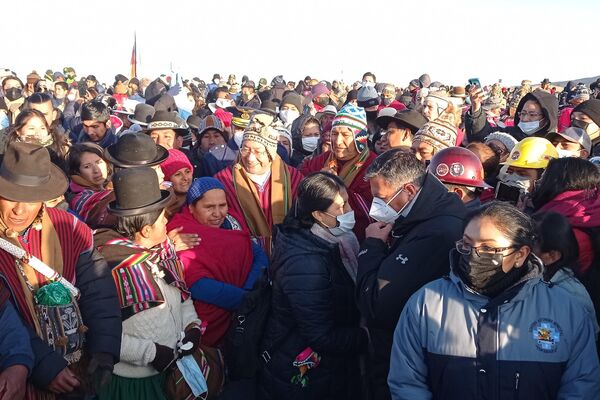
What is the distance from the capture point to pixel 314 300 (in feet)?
10.1

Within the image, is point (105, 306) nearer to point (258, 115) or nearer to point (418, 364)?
point (418, 364)

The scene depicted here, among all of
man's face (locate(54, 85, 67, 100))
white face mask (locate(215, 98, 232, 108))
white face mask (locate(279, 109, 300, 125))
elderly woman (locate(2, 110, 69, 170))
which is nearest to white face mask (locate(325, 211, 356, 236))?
elderly woman (locate(2, 110, 69, 170))

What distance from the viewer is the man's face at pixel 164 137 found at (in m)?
6.21

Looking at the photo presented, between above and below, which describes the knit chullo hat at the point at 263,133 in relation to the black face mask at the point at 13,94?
above

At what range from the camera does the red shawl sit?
3.63 meters

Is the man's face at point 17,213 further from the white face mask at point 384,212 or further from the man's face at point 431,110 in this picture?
the man's face at point 431,110

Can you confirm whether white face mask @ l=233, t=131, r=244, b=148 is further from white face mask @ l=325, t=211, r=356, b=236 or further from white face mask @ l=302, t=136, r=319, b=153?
white face mask @ l=325, t=211, r=356, b=236

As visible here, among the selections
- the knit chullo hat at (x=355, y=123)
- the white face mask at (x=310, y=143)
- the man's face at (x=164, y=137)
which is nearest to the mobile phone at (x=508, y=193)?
the knit chullo hat at (x=355, y=123)

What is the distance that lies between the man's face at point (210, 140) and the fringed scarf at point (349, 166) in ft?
7.56

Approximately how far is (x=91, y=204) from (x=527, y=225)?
3.22 m

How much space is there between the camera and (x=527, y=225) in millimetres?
2490

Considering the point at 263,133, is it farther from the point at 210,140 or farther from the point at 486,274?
the point at 486,274

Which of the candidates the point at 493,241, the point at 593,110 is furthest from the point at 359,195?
the point at 593,110

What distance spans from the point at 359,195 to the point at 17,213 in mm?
2780
